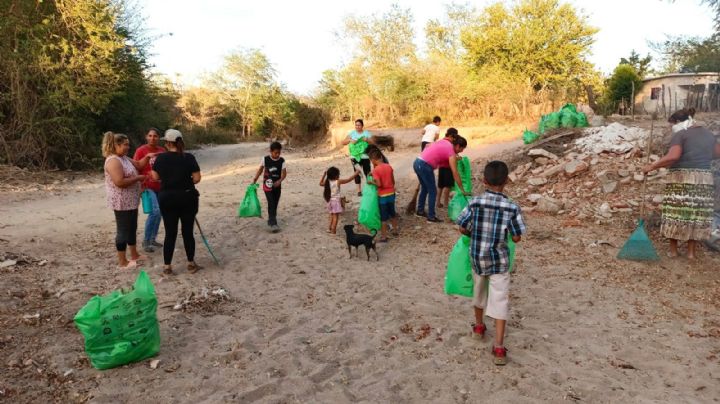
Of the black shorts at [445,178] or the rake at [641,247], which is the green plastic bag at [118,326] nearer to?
the rake at [641,247]

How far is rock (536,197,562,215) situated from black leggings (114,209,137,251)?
6.68 m

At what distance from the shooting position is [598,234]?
22.6ft

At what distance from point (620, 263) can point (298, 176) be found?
10226 millimetres

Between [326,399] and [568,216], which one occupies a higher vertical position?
[568,216]

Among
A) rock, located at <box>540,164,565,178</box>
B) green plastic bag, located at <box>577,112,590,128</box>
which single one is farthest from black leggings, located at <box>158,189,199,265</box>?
green plastic bag, located at <box>577,112,590,128</box>

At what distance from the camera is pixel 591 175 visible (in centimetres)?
900

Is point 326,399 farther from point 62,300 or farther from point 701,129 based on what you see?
point 701,129

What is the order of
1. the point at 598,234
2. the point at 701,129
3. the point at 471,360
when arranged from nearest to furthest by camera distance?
1. the point at 471,360
2. the point at 701,129
3. the point at 598,234

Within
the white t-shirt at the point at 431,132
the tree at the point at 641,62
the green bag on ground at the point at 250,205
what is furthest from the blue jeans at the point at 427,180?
the tree at the point at 641,62

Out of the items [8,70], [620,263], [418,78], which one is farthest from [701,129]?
[418,78]

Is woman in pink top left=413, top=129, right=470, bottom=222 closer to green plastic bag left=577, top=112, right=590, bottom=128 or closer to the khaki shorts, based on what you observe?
the khaki shorts

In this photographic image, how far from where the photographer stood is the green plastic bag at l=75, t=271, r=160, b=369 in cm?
308

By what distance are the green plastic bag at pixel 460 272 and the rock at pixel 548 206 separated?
4954mm

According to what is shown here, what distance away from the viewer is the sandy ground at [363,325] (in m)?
3.11
